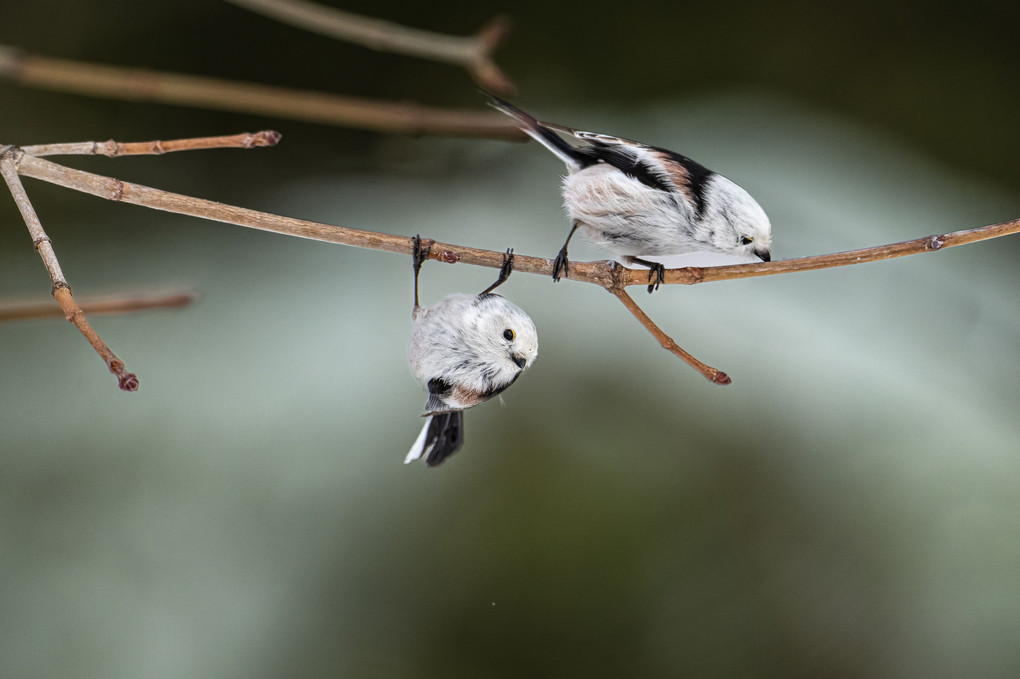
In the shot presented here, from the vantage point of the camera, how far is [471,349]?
392 mm

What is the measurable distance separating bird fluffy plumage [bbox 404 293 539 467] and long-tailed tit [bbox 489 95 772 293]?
35mm

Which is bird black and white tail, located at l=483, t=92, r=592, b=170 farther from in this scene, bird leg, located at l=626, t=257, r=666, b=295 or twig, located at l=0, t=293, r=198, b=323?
twig, located at l=0, t=293, r=198, b=323

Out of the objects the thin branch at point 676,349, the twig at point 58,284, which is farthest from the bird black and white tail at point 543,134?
the twig at point 58,284

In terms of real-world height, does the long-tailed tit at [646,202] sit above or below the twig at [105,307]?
above

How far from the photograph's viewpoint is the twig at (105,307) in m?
0.45

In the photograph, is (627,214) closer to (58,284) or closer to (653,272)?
(653,272)

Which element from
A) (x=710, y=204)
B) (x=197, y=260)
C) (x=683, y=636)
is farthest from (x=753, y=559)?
(x=197, y=260)

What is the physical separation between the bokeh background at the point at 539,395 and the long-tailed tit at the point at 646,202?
439 mm

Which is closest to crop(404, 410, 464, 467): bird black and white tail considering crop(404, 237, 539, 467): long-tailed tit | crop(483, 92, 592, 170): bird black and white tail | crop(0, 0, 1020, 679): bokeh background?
crop(404, 237, 539, 467): long-tailed tit

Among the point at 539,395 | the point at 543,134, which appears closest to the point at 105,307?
the point at 543,134

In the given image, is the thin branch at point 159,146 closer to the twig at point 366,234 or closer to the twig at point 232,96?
the twig at point 366,234

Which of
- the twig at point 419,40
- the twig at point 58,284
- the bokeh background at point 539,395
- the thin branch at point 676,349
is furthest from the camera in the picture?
the bokeh background at point 539,395

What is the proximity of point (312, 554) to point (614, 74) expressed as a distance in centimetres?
66

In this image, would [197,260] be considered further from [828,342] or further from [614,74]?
[828,342]
